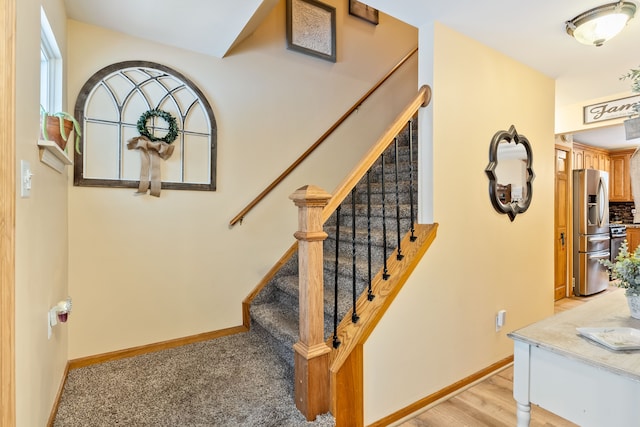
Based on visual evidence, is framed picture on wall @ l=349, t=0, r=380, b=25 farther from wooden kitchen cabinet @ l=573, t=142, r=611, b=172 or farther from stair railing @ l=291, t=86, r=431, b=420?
wooden kitchen cabinet @ l=573, t=142, r=611, b=172

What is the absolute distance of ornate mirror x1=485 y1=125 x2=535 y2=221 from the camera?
2297mm

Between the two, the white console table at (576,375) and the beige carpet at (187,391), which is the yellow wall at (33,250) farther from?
the white console table at (576,375)

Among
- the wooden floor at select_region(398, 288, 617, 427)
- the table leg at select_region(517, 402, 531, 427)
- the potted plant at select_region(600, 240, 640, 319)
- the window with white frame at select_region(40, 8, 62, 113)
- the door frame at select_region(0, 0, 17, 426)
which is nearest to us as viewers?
the door frame at select_region(0, 0, 17, 426)

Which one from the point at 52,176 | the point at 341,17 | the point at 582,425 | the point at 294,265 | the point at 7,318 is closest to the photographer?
the point at 7,318

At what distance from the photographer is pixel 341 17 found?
3.30 metres

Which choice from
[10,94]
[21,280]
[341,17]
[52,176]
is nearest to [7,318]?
[21,280]

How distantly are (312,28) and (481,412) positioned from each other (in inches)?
126

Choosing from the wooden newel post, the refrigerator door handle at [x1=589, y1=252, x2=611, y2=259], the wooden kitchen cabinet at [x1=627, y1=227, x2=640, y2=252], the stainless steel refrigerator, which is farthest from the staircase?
the wooden kitchen cabinet at [x1=627, y1=227, x2=640, y2=252]

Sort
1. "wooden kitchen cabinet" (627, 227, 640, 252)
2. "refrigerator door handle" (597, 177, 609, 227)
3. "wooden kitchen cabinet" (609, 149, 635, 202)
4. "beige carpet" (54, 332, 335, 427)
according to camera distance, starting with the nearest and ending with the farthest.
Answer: "beige carpet" (54, 332, 335, 427)
"refrigerator door handle" (597, 177, 609, 227)
"wooden kitchen cabinet" (627, 227, 640, 252)
"wooden kitchen cabinet" (609, 149, 635, 202)

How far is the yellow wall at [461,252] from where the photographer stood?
1838 mm

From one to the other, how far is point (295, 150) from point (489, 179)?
1551 mm

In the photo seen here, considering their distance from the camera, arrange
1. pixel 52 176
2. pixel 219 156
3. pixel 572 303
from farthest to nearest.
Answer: pixel 572 303
pixel 219 156
pixel 52 176

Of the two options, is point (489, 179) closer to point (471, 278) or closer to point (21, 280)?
point (471, 278)

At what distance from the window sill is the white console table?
6.32ft
